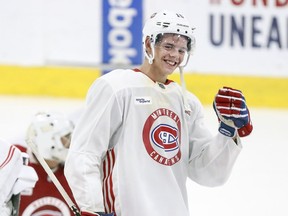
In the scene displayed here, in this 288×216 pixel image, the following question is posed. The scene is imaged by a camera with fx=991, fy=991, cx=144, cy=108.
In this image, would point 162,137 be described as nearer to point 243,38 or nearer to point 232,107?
point 232,107

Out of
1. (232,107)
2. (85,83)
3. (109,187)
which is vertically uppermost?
(232,107)

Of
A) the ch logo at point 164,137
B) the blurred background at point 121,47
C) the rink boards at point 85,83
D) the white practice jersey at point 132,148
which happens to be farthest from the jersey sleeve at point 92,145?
the rink boards at point 85,83

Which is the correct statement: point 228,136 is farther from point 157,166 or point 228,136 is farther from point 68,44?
point 68,44

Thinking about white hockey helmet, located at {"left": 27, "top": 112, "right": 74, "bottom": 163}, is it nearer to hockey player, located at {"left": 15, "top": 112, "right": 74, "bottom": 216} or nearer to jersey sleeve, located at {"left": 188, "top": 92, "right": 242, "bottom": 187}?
hockey player, located at {"left": 15, "top": 112, "right": 74, "bottom": 216}

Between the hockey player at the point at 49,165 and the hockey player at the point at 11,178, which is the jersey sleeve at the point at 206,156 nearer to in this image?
the hockey player at the point at 11,178

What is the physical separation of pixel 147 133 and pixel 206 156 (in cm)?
22

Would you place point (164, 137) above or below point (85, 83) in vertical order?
above

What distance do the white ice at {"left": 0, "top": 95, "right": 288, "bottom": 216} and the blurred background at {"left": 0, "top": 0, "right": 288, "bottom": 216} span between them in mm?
59

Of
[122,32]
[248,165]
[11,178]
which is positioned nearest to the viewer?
[11,178]

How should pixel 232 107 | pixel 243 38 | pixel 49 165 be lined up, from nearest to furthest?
pixel 232 107 < pixel 49 165 < pixel 243 38

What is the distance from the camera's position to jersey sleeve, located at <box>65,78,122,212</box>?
2570 millimetres

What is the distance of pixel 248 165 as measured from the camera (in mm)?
4965

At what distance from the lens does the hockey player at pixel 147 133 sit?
2.62 metres

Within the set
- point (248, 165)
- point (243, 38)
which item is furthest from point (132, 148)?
point (243, 38)
